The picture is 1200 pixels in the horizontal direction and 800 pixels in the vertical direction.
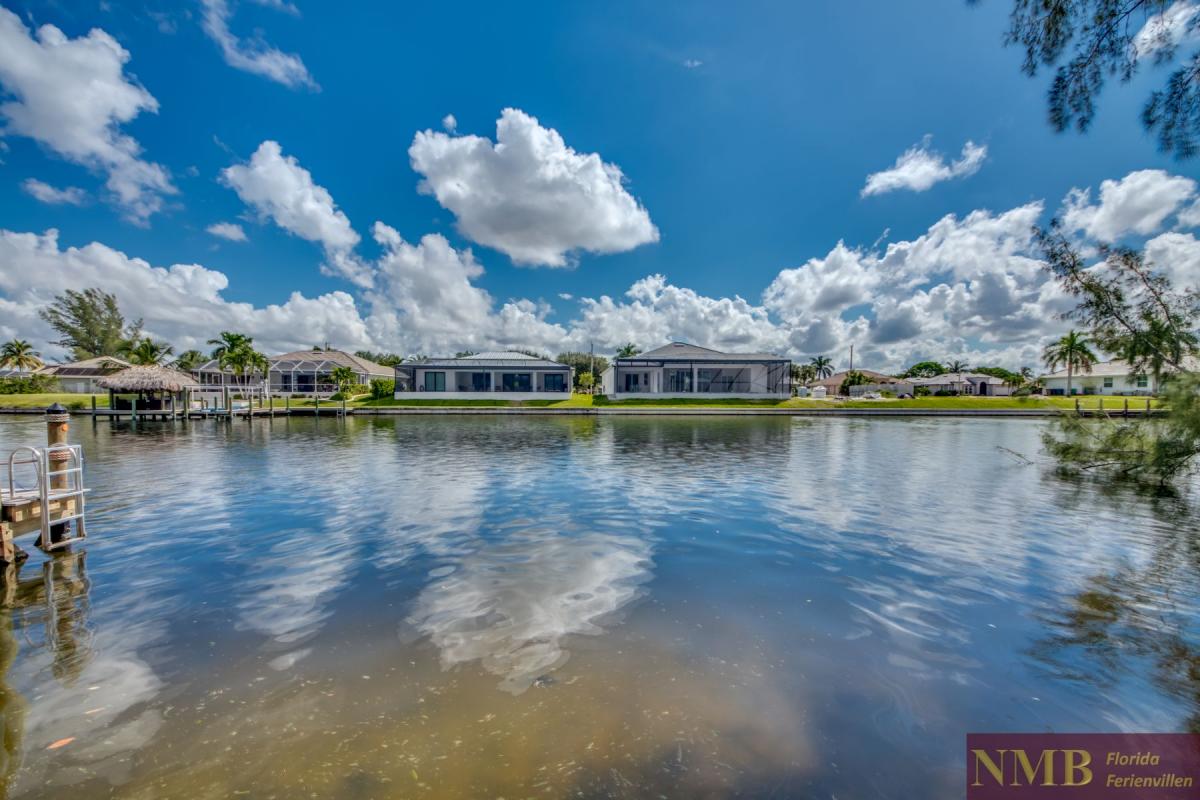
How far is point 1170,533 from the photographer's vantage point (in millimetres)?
9859

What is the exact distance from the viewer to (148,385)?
126 ft

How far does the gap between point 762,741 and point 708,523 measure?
20.8 ft

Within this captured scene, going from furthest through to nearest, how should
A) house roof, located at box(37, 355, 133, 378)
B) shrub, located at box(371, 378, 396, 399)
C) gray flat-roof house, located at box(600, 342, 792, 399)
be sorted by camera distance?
house roof, located at box(37, 355, 133, 378) < shrub, located at box(371, 378, 396, 399) < gray flat-roof house, located at box(600, 342, 792, 399)

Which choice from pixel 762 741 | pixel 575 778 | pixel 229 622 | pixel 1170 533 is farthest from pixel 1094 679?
pixel 229 622

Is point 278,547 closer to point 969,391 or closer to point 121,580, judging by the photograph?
point 121,580

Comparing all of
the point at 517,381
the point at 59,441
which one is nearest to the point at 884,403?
the point at 517,381

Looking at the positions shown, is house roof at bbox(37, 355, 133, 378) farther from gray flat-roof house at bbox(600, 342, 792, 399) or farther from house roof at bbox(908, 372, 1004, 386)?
house roof at bbox(908, 372, 1004, 386)

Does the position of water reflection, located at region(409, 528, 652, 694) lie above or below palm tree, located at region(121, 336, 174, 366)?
below

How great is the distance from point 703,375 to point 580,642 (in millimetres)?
49197

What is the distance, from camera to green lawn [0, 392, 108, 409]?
157ft

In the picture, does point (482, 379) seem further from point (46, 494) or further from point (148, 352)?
point (46, 494)

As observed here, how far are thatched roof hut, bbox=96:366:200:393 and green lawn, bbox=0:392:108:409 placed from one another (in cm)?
1308

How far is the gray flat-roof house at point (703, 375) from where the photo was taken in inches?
2058

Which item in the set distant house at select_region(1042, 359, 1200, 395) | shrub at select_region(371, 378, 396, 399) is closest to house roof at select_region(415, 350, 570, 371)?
shrub at select_region(371, 378, 396, 399)
